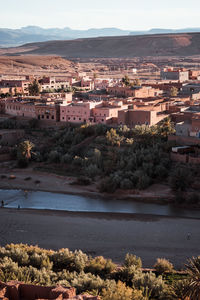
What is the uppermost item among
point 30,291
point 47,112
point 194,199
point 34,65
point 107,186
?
point 34,65

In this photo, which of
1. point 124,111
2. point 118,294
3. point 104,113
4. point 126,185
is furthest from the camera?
point 104,113

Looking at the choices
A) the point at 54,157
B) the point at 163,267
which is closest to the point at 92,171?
the point at 54,157

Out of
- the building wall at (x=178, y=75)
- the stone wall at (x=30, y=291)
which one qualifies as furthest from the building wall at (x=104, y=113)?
the building wall at (x=178, y=75)

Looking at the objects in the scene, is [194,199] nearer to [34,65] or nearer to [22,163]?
[22,163]

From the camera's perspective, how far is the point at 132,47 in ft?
422

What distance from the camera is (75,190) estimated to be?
21.9 m

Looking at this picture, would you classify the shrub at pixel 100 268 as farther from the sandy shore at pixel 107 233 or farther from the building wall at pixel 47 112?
the building wall at pixel 47 112

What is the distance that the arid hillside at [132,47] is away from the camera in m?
120

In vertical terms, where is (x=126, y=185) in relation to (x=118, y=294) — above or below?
below

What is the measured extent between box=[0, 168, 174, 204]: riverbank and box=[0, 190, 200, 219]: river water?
0.44 meters

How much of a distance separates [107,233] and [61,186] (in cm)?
656

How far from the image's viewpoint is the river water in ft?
62.8

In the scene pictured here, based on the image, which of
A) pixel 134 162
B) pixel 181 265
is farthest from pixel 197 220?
pixel 134 162

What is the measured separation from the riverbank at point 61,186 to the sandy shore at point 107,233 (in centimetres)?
242
